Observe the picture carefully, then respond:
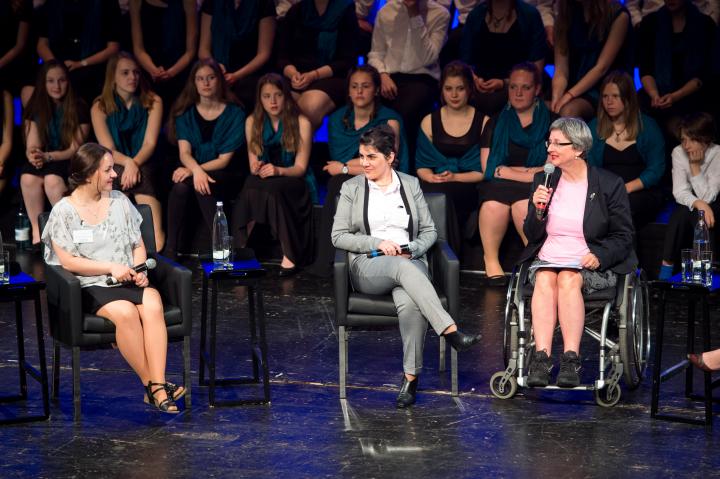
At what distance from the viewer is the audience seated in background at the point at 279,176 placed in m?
7.62

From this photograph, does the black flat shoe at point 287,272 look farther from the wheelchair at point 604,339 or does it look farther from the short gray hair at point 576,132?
the short gray hair at point 576,132

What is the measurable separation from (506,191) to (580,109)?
0.81 meters

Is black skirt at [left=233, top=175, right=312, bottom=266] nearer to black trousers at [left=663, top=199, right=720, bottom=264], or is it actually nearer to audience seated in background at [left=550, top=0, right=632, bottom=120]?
audience seated in background at [left=550, top=0, right=632, bottom=120]

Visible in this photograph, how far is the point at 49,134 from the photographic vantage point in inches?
327

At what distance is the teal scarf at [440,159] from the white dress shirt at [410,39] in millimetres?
654

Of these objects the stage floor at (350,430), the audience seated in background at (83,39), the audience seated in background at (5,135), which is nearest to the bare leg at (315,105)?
the audience seated in background at (83,39)

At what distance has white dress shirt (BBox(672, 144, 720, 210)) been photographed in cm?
676

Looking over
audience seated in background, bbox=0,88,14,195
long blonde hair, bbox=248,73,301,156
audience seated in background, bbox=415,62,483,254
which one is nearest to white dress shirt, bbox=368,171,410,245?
audience seated in background, bbox=415,62,483,254

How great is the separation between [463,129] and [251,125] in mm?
1472

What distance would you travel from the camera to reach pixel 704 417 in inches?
176

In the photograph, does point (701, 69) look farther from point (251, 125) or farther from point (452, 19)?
point (251, 125)

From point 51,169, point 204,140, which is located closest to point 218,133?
point 204,140

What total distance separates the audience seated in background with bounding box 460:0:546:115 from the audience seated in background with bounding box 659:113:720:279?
135cm

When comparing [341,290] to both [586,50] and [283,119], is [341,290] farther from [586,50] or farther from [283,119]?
[586,50]
